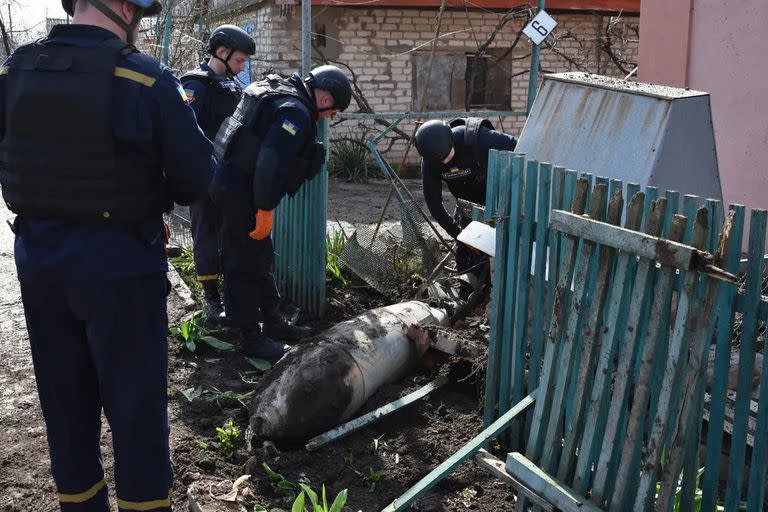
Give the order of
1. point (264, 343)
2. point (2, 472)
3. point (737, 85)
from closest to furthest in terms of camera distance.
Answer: point (2, 472) → point (264, 343) → point (737, 85)

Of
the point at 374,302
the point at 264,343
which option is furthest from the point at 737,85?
the point at 264,343

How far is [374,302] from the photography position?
572cm

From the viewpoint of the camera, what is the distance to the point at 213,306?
5.42 metres

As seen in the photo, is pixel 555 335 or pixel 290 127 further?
pixel 290 127

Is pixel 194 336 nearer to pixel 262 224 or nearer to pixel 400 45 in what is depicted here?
pixel 262 224

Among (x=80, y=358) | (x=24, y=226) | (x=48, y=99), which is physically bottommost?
(x=80, y=358)

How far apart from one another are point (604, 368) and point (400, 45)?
1041 cm

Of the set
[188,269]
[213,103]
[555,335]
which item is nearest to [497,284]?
[555,335]

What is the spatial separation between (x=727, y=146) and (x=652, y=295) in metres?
4.71

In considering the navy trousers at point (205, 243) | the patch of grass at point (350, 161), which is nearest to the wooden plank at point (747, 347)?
the navy trousers at point (205, 243)

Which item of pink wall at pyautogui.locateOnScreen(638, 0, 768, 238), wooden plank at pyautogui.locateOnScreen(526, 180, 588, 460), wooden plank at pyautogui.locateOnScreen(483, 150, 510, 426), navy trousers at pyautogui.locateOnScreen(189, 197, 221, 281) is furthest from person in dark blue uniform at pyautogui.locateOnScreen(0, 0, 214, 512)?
pink wall at pyautogui.locateOnScreen(638, 0, 768, 238)

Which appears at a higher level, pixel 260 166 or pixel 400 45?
pixel 400 45

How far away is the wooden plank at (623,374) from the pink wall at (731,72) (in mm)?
4460

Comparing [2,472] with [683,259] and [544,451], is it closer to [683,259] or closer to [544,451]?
[544,451]
